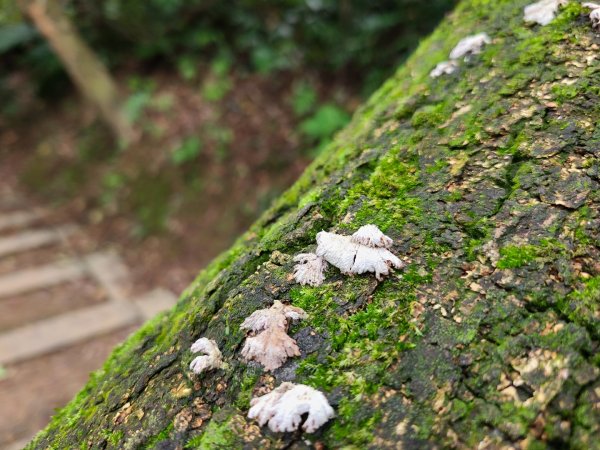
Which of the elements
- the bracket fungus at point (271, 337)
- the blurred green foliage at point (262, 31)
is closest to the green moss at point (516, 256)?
the bracket fungus at point (271, 337)

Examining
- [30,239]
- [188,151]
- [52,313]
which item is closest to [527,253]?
[52,313]

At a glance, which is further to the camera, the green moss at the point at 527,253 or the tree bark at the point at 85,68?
the tree bark at the point at 85,68

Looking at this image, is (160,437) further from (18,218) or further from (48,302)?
(18,218)

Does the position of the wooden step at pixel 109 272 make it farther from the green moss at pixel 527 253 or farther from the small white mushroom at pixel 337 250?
the green moss at pixel 527 253

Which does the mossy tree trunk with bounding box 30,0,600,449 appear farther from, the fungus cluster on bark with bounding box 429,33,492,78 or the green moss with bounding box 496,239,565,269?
the fungus cluster on bark with bounding box 429,33,492,78

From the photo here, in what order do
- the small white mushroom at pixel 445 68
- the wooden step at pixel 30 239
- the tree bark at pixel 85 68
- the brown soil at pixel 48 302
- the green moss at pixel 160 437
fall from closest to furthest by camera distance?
the green moss at pixel 160 437
the small white mushroom at pixel 445 68
the brown soil at pixel 48 302
the wooden step at pixel 30 239
the tree bark at pixel 85 68

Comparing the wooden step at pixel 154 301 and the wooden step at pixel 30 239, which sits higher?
the wooden step at pixel 30 239

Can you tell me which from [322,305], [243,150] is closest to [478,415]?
[322,305]

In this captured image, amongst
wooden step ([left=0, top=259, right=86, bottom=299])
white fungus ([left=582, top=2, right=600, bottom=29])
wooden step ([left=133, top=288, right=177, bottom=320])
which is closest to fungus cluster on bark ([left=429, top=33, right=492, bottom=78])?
white fungus ([left=582, top=2, right=600, bottom=29])
